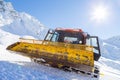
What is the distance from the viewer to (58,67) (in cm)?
1346

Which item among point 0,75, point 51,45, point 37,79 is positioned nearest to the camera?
point 0,75

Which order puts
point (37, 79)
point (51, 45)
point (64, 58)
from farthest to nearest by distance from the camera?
point (51, 45) → point (64, 58) → point (37, 79)

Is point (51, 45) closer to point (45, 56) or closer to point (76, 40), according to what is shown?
point (45, 56)

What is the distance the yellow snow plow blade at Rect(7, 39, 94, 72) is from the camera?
36.6ft

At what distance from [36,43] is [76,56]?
8.04 feet

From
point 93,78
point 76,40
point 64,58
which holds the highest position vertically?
point 76,40

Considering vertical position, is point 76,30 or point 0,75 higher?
point 76,30

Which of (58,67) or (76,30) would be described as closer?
(58,67)

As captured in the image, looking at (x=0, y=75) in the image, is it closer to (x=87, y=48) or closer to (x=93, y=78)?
(x=87, y=48)

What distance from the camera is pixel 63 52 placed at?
1153 cm

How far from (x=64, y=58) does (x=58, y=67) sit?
2.28 metres

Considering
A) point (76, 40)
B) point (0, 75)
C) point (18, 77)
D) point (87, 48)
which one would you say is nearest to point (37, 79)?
point (18, 77)

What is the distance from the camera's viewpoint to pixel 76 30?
14359 mm

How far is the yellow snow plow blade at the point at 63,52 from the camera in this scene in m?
11.1
